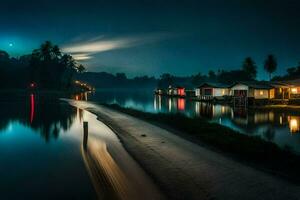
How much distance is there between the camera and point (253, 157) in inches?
545

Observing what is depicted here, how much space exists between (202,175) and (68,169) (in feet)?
22.0

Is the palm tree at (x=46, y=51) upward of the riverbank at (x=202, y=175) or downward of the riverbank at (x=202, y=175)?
upward

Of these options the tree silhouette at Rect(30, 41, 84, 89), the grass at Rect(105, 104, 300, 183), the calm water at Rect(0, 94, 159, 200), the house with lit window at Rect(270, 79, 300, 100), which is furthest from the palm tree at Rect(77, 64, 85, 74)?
the grass at Rect(105, 104, 300, 183)

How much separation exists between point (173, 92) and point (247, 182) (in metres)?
98.9

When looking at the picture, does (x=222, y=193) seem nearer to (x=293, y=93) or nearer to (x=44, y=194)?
(x=44, y=194)

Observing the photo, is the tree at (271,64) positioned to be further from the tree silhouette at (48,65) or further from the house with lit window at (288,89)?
the tree silhouette at (48,65)

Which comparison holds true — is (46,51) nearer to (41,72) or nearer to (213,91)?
(41,72)

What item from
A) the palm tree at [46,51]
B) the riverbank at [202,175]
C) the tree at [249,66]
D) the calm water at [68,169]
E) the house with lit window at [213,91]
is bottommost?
the calm water at [68,169]

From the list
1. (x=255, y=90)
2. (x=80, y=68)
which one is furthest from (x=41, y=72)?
(x=255, y=90)

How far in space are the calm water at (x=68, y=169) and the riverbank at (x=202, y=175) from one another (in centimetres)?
77

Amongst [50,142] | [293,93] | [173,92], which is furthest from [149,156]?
[173,92]

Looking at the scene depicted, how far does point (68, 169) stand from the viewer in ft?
43.8

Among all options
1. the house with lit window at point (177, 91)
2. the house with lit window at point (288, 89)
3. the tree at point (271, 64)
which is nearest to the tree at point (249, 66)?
the tree at point (271, 64)

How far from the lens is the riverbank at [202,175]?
908 cm
